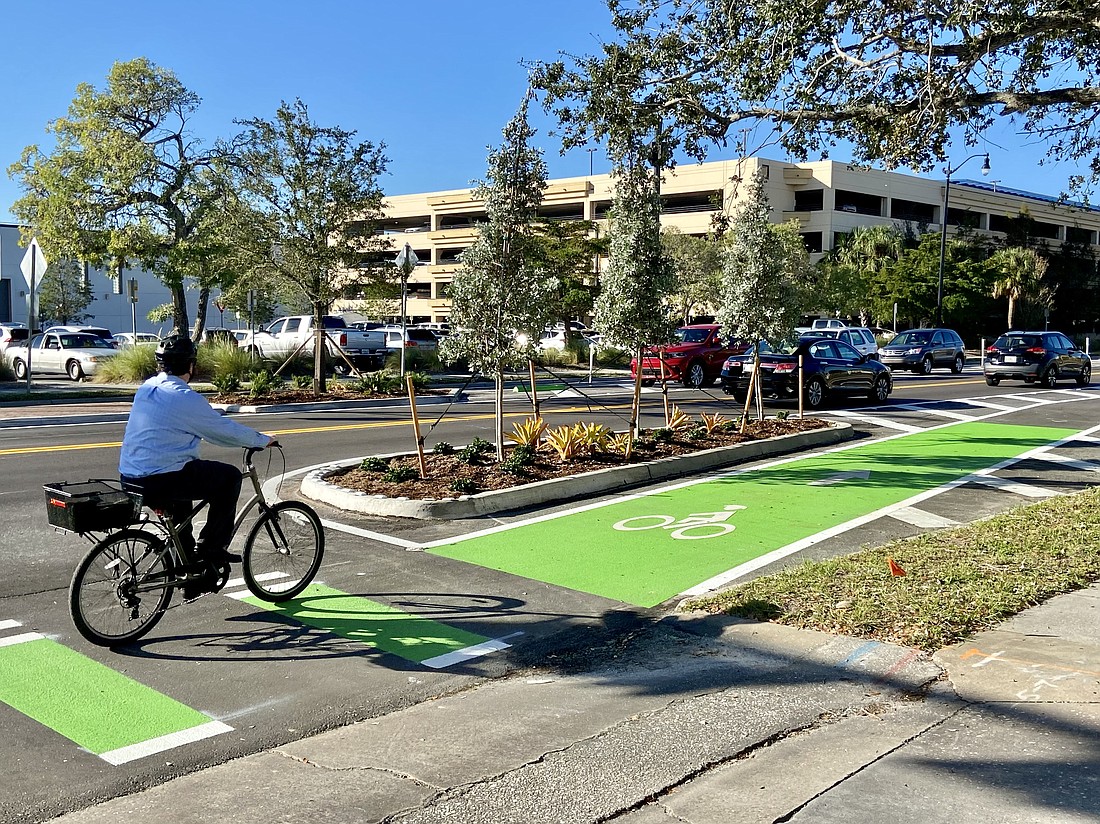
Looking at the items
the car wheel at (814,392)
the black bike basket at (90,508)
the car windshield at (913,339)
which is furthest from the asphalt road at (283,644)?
the car windshield at (913,339)

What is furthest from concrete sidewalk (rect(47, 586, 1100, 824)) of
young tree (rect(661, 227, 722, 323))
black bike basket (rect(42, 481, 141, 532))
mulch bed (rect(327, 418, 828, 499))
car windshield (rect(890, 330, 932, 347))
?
young tree (rect(661, 227, 722, 323))

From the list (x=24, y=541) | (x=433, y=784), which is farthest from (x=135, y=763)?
(x=24, y=541)

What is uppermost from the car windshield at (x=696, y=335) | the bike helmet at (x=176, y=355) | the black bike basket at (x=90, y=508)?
the car windshield at (x=696, y=335)

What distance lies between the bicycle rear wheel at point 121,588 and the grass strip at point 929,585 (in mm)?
3440

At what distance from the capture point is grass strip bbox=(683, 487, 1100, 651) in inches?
243

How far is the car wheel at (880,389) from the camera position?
77.7ft

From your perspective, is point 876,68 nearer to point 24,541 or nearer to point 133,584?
point 133,584

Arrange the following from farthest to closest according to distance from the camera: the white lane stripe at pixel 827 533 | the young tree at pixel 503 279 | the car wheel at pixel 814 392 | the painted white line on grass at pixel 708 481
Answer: the car wheel at pixel 814 392 → the young tree at pixel 503 279 → the painted white line on grass at pixel 708 481 → the white lane stripe at pixel 827 533

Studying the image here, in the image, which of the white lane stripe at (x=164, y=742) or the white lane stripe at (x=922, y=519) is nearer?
the white lane stripe at (x=164, y=742)

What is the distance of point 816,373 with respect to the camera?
22.5 metres

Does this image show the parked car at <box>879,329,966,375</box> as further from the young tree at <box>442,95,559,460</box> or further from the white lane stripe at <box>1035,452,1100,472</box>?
the young tree at <box>442,95,559,460</box>

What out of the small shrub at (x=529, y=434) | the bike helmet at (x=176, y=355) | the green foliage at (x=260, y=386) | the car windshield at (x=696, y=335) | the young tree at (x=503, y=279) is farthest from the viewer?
the car windshield at (x=696, y=335)

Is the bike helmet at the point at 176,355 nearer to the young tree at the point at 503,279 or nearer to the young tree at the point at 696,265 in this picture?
the young tree at the point at 503,279

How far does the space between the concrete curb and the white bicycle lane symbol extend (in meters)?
1.26
